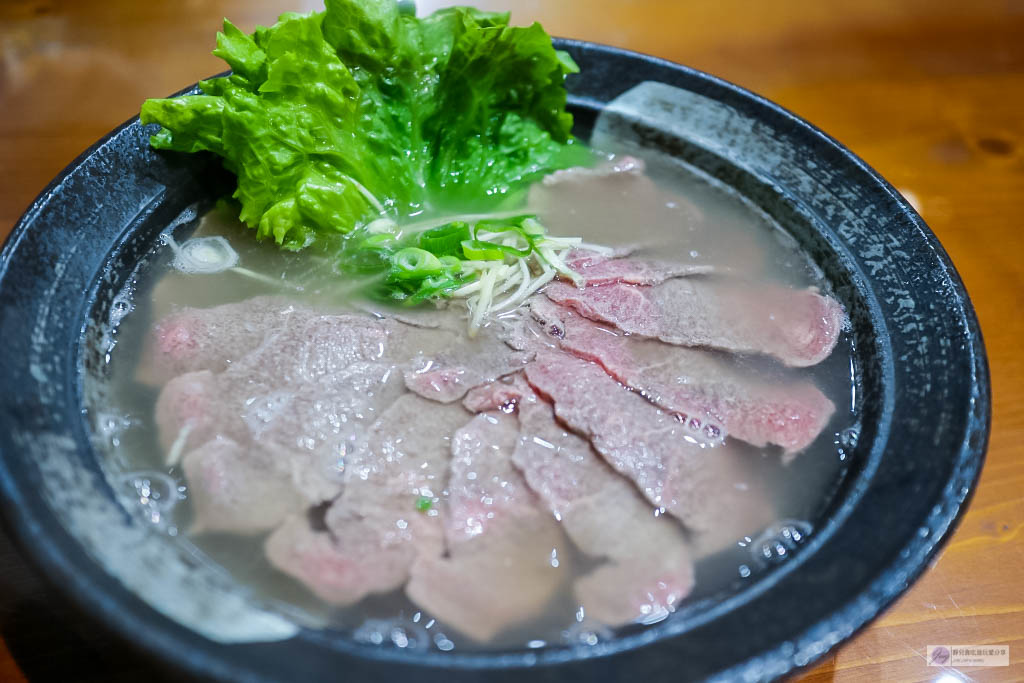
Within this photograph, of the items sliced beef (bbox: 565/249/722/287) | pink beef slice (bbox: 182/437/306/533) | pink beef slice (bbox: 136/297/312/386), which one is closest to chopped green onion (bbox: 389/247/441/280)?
pink beef slice (bbox: 136/297/312/386)

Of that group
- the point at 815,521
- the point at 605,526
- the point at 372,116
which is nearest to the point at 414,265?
the point at 372,116

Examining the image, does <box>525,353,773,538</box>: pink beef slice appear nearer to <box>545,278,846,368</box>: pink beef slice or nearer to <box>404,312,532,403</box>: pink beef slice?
<box>404,312,532,403</box>: pink beef slice

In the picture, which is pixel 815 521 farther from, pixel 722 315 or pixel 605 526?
pixel 722 315

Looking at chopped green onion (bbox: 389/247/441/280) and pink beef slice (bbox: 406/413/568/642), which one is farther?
chopped green onion (bbox: 389/247/441/280)

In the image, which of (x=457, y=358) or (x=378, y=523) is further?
(x=457, y=358)

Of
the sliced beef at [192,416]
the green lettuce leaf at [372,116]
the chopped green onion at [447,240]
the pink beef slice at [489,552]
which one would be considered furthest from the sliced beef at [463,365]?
the green lettuce leaf at [372,116]
